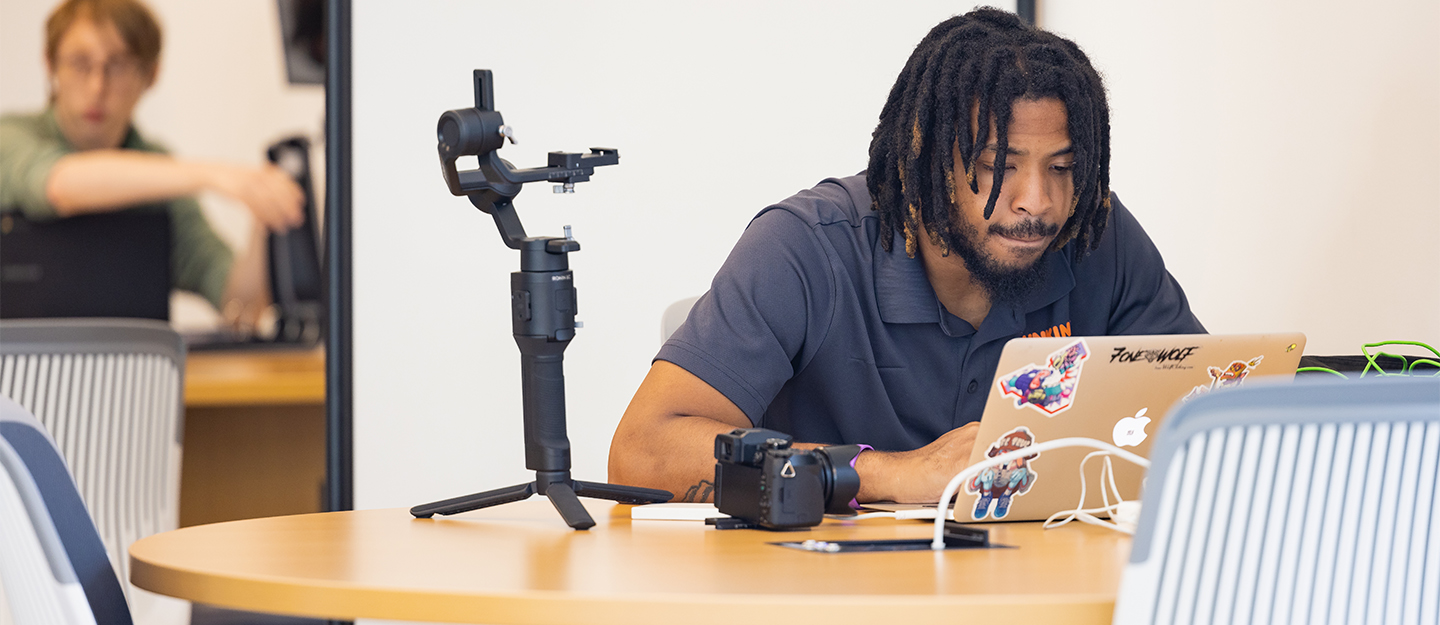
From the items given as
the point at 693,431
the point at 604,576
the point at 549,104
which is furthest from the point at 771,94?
the point at 604,576

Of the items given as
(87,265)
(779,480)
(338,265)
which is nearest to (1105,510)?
(779,480)

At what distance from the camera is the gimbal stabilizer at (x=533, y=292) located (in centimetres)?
119

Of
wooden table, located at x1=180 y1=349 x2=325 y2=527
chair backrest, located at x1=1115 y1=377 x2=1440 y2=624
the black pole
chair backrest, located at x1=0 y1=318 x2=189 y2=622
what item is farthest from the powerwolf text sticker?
wooden table, located at x1=180 y1=349 x2=325 y2=527

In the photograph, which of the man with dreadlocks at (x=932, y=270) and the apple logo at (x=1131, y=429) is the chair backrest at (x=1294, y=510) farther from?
the man with dreadlocks at (x=932, y=270)

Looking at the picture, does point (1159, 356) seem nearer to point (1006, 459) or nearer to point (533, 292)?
point (1006, 459)

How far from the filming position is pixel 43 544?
0.89 meters

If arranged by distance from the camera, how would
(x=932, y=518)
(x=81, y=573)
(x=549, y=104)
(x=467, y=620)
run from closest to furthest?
(x=467, y=620) < (x=81, y=573) < (x=932, y=518) < (x=549, y=104)

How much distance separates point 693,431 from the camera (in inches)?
57.1

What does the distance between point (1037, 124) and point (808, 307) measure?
1.26 feet

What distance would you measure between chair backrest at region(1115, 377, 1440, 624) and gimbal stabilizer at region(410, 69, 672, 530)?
22.6 inches

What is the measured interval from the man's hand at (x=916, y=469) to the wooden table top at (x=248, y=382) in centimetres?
249

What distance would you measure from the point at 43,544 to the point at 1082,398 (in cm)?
84

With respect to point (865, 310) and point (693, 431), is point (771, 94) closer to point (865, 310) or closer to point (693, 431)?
point (865, 310)

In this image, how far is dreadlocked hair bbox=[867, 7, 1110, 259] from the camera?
5.44ft
